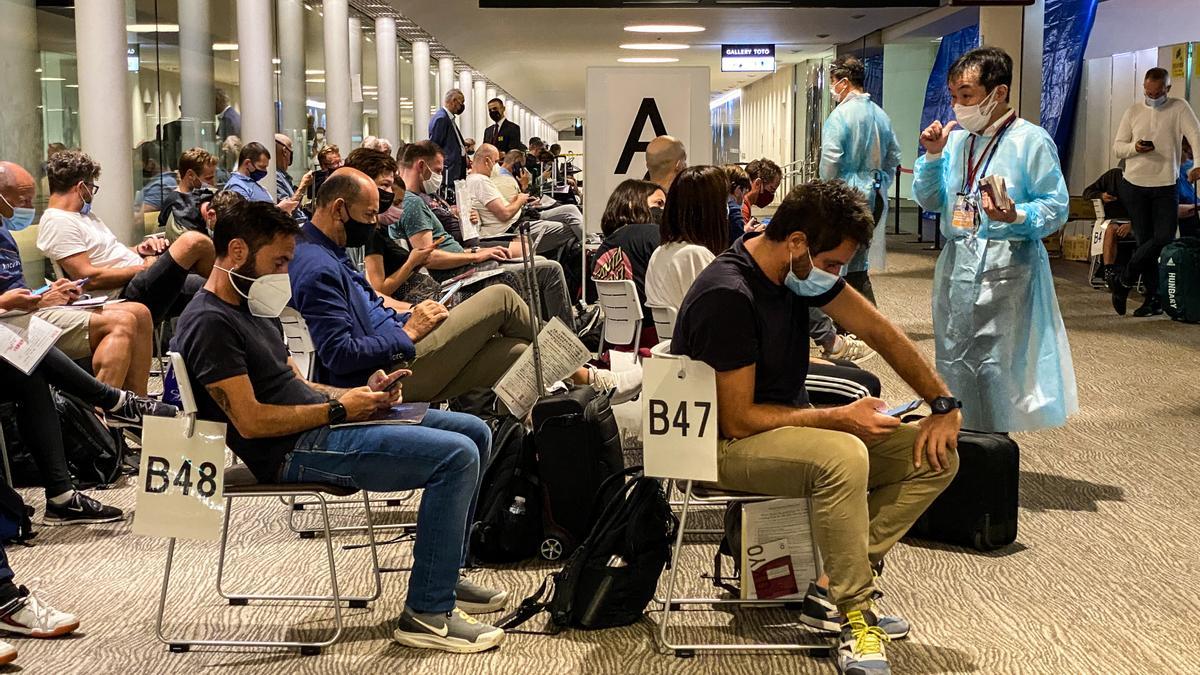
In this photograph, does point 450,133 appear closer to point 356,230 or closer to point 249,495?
point 356,230

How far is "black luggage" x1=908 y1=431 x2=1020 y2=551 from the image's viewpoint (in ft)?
14.2

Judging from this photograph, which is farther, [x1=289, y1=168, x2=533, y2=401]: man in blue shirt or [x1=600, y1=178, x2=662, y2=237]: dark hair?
[x1=600, y1=178, x2=662, y2=237]: dark hair

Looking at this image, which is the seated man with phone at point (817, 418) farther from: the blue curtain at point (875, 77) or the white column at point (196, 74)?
the blue curtain at point (875, 77)

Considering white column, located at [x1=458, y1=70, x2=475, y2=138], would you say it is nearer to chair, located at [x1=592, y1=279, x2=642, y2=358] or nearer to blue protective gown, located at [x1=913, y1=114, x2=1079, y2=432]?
chair, located at [x1=592, y1=279, x2=642, y2=358]

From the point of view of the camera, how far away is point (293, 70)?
1412 cm

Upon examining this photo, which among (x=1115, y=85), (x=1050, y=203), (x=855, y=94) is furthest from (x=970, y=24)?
(x=1050, y=203)

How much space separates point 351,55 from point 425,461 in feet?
48.8

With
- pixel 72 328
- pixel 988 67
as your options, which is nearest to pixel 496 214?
pixel 72 328

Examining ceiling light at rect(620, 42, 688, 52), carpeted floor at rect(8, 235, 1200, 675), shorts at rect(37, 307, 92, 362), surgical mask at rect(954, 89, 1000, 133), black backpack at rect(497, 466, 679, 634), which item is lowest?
carpeted floor at rect(8, 235, 1200, 675)

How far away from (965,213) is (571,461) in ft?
6.07

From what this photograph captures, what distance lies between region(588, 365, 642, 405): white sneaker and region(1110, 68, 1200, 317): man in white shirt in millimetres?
6585

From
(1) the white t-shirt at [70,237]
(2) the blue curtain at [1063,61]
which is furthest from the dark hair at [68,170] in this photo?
(2) the blue curtain at [1063,61]

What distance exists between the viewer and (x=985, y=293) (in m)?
4.94

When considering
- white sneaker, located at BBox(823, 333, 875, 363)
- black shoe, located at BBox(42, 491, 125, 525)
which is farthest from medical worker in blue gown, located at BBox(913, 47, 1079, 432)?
black shoe, located at BBox(42, 491, 125, 525)
